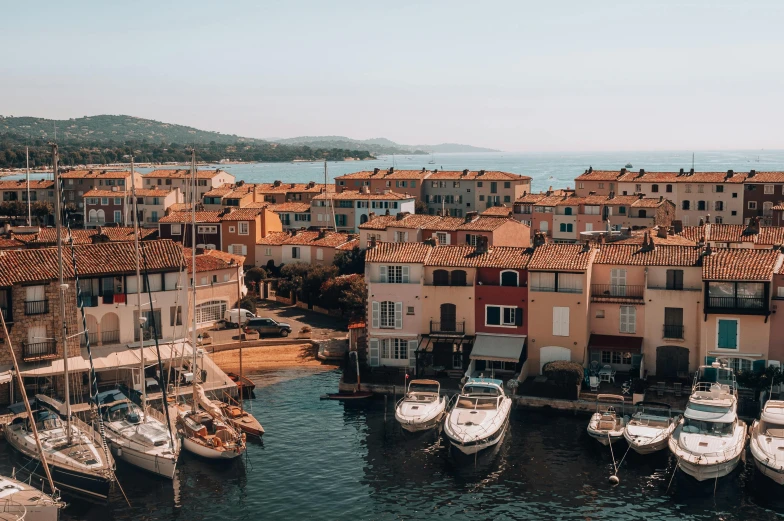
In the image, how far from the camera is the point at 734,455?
4219 cm

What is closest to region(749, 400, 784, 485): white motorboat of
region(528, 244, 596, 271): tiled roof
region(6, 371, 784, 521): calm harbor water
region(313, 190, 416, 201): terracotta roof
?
region(6, 371, 784, 521): calm harbor water

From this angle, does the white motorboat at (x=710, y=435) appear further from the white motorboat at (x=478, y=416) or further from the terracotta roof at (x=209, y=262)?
the terracotta roof at (x=209, y=262)

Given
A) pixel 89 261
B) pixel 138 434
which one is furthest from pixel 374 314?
pixel 138 434

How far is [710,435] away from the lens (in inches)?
1734

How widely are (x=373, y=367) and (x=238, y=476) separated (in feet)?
56.3

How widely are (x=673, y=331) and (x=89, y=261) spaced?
117ft

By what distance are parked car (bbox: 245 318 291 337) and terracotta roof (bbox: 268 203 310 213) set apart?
44773 millimetres

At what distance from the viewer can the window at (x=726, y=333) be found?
174ft

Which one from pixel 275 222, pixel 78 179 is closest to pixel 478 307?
pixel 275 222

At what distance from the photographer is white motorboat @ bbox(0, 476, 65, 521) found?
35.3 metres

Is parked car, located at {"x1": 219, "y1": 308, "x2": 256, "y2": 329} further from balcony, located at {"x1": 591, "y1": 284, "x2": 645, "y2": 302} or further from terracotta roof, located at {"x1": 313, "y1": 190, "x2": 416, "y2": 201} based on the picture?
terracotta roof, located at {"x1": 313, "y1": 190, "x2": 416, "y2": 201}

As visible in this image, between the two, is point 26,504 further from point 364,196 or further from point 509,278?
point 364,196

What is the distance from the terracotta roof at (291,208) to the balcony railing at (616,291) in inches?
2422

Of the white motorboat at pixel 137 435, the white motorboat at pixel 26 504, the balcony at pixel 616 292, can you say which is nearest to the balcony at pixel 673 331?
the balcony at pixel 616 292
